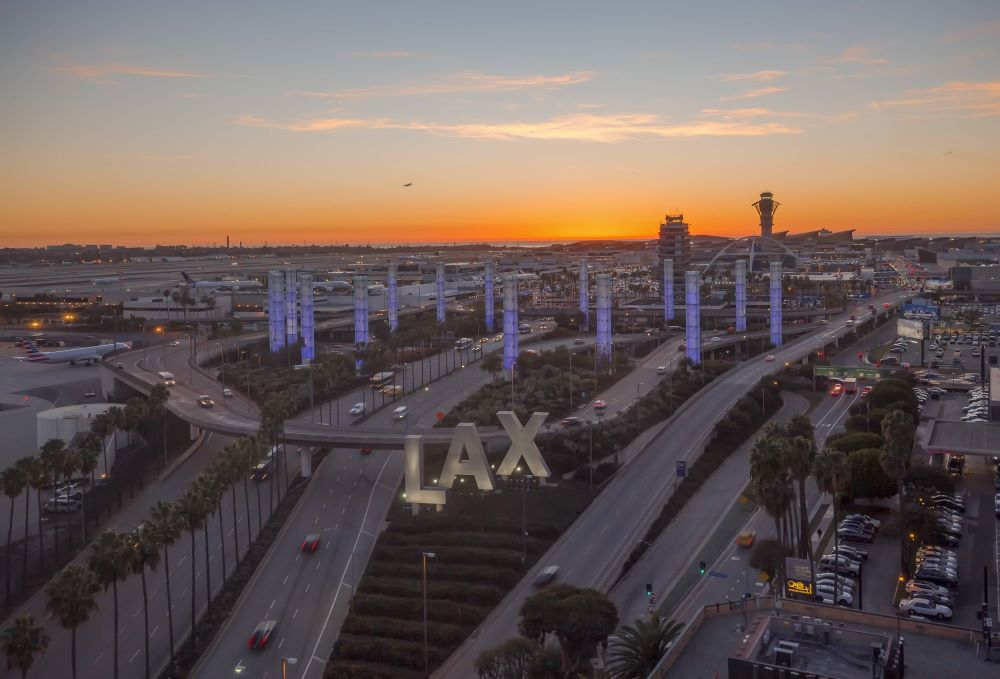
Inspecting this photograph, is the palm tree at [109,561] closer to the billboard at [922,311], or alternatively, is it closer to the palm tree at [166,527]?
the palm tree at [166,527]

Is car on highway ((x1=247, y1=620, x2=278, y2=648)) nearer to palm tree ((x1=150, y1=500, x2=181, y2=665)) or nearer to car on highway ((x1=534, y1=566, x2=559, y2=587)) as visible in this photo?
palm tree ((x1=150, y1=500, x2=181, y2=665))

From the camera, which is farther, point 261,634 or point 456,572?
point 456,572

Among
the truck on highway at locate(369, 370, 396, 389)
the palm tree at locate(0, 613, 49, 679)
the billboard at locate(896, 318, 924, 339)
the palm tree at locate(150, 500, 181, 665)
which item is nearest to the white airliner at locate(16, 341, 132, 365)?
the truck on highway at locate(369, 370, 396, 389)

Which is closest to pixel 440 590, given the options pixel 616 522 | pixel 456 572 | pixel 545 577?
pixel 456 572

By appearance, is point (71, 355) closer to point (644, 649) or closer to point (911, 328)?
point (644, 649)

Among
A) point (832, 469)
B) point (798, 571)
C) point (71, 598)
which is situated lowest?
point (798, 571)

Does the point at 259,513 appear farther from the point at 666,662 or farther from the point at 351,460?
the point at 666,662

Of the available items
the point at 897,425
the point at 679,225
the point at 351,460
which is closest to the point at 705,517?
the point at 897,425
